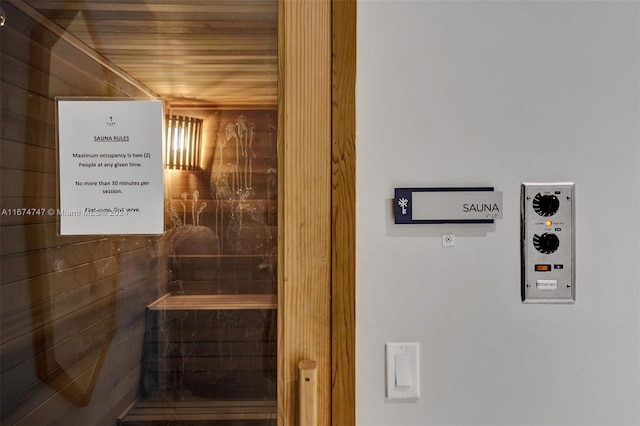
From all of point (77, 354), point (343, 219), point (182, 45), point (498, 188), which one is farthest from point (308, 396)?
point (182, 45)

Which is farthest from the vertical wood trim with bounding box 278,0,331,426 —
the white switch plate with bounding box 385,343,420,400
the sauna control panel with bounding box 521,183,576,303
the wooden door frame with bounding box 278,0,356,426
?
the sauna control panel with bounding box 521,183,576,303

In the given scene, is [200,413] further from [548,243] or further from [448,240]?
[548,243]

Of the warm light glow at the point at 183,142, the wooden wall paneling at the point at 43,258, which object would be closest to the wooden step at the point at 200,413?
the wooden wall paneling at the point at 43,258

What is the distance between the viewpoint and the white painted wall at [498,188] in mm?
921

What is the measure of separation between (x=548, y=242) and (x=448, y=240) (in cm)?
21

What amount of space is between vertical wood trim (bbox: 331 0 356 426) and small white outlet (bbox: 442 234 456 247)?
0.64 feet

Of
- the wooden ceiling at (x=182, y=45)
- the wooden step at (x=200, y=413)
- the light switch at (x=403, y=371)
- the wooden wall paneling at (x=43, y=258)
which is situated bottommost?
the wooden step at (x=200, y=413)

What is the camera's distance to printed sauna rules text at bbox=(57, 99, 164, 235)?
0.87 metres

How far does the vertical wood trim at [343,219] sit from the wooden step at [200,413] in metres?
0.15

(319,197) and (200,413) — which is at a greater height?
(319,197)

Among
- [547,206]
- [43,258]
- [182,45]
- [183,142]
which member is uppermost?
[182,45]

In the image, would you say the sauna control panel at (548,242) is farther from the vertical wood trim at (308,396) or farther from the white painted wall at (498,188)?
the vertical wood trim at (308,396)

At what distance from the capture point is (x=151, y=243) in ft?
2.91

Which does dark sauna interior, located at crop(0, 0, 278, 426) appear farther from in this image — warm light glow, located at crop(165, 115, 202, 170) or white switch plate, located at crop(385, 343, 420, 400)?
white switch plate, located at crop(385, 343, 420, 400)
